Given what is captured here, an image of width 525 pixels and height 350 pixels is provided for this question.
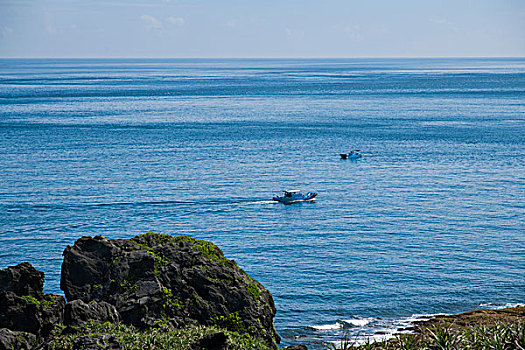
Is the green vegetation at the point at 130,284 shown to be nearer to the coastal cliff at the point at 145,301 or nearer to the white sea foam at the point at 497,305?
the coastal cliff at the point at 145,301

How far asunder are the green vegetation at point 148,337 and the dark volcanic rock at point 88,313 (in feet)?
1.46

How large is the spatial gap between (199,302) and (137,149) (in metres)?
82.6

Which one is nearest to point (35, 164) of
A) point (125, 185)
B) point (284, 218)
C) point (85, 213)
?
point (125, 185)

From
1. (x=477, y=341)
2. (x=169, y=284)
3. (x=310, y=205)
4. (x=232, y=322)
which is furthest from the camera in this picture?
(x=310, y=205)

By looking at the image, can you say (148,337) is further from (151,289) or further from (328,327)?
(328,327)

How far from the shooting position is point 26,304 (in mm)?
21984

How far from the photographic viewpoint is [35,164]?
8900 cm

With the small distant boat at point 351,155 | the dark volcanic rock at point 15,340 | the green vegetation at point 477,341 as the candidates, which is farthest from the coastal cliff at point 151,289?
the small distant boat at point 351,155

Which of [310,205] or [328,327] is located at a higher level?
[310,205]

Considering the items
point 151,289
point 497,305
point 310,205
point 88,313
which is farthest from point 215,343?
point 310,205

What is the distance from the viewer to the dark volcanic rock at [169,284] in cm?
2470

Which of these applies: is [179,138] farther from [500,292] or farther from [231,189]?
[500,292]

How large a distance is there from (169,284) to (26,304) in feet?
18.7

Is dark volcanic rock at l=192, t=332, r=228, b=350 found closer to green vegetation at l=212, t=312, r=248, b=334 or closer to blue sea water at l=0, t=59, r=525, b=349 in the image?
green vegetation at l=212, t=312, r=248, b=334
